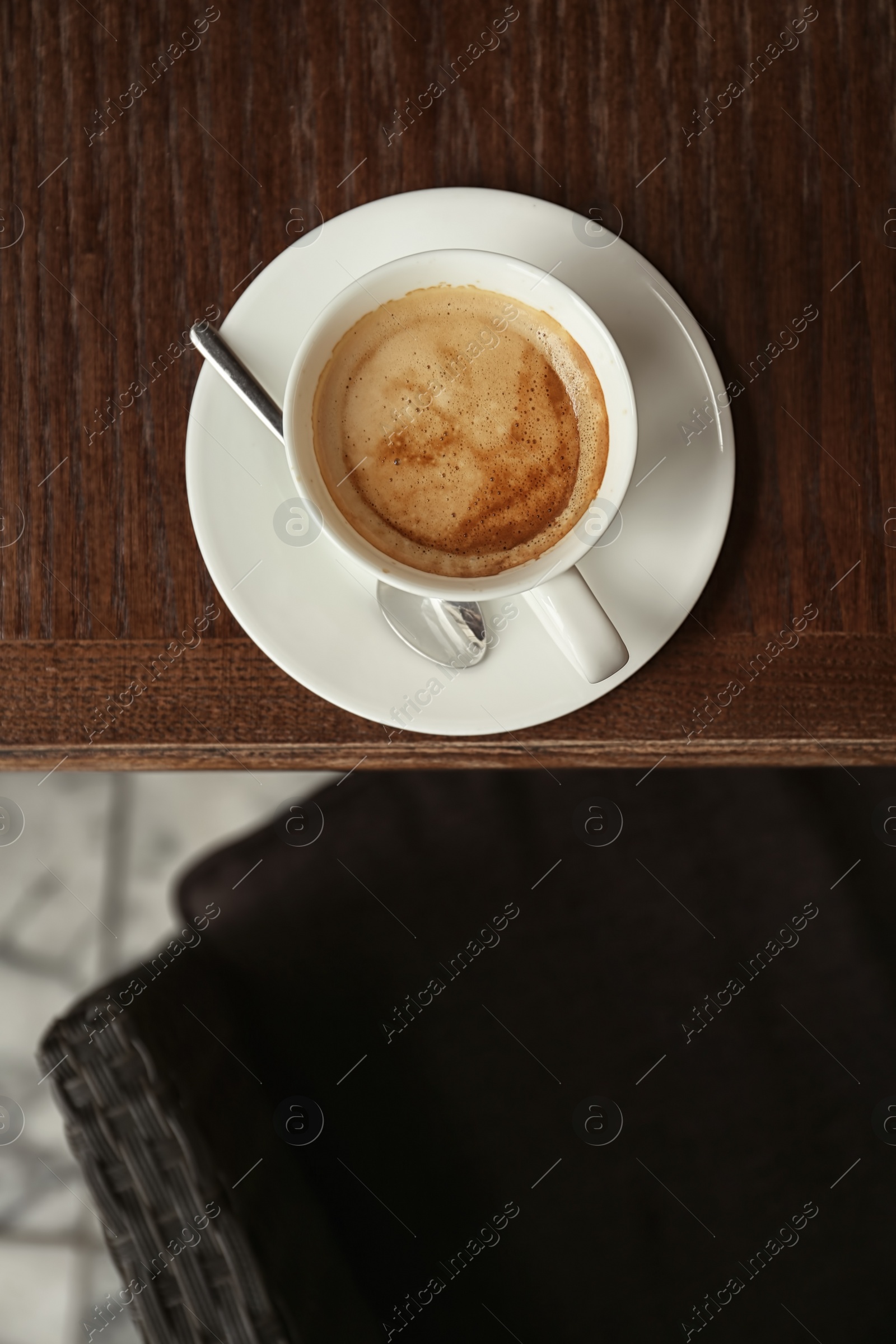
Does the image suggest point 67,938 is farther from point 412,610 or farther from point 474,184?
point 474,184

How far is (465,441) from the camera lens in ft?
2.35

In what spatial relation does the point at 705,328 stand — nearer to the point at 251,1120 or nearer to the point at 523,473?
the point at 523,473

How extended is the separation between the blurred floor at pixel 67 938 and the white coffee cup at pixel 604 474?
0.88 m

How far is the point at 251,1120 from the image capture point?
35.3 inches

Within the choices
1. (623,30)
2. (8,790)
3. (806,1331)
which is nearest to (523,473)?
(623,30)

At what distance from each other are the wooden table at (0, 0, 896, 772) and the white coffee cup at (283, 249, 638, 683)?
146 mm

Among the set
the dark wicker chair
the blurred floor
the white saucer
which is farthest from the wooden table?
the blurred floor

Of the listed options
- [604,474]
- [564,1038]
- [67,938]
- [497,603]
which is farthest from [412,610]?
[67,938]

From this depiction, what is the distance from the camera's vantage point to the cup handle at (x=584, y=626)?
619 millimetres

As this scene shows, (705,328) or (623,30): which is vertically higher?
(623,30)

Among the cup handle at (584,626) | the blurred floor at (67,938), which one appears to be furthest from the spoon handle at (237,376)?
the blurred floor at (67,938)

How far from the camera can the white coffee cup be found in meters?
0.62

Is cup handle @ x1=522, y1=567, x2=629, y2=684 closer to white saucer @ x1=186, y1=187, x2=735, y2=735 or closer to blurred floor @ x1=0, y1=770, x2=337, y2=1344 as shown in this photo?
white saucer @ x1=186, y1=187, x2=735, y2=735

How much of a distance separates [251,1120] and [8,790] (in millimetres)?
768
